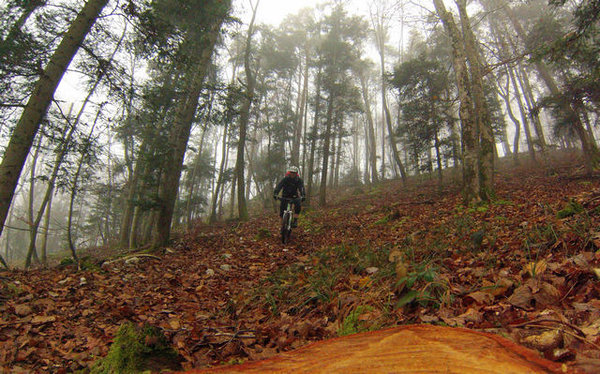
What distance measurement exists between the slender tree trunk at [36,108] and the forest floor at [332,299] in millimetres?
1491

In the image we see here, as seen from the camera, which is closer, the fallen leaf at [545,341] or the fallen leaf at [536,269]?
the fallen leaf at [545,341]

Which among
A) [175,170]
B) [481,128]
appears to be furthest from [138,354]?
[481,128]

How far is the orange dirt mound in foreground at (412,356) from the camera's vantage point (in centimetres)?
77

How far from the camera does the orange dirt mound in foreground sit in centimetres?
77

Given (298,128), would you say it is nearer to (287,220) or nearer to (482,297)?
(287,220)

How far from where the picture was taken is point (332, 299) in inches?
108

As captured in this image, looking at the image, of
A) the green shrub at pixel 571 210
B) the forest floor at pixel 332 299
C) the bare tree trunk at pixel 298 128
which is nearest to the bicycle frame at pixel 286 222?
the forest floor at pixel 332 299

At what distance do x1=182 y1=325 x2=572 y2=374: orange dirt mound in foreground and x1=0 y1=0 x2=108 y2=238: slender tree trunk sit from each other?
16.3ft

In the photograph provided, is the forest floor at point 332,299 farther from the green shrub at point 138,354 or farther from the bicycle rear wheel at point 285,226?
the bicycle rear wheel at point 285,226

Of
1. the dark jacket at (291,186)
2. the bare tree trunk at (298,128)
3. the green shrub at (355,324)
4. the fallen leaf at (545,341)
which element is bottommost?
the green shrub at (355,324)

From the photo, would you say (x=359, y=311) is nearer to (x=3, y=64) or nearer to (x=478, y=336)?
(x=478, y=336)

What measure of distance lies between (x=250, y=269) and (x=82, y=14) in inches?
210

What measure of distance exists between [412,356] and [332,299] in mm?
1977

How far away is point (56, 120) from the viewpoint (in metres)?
5.65
